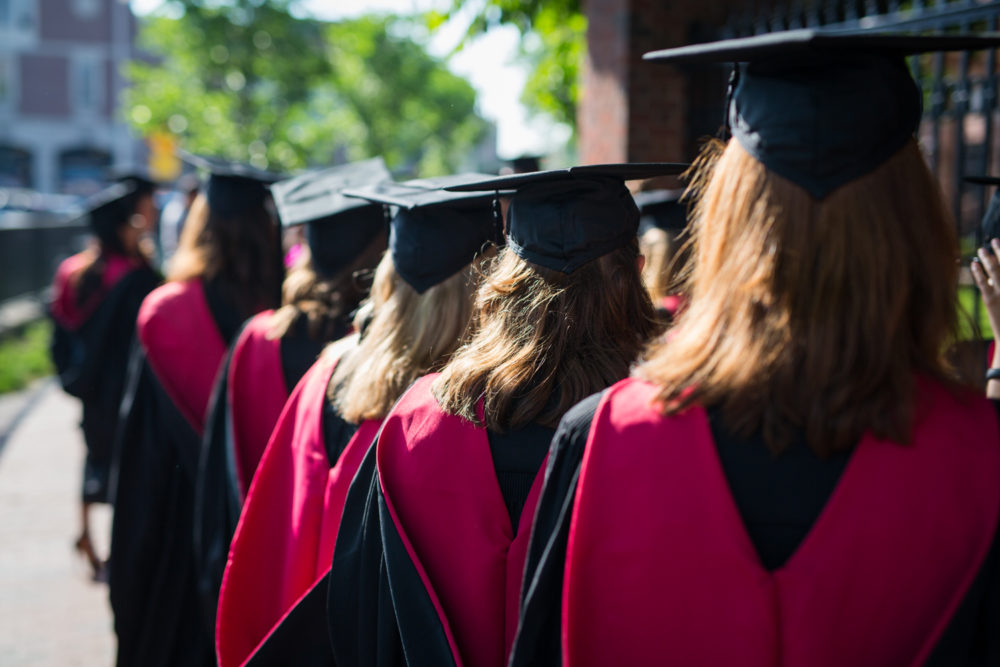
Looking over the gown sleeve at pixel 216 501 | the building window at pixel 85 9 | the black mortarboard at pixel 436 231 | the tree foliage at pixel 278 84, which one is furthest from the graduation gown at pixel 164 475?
the building window at pixel 85 9

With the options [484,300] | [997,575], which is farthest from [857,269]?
[484,300]

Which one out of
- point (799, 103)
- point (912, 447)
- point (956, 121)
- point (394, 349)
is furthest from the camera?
point (956, 121)

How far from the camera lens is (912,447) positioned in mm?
1263

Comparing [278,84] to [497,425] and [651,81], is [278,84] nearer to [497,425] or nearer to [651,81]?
[651,81]

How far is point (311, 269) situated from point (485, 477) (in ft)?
4.88

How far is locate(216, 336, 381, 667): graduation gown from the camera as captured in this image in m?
2.36

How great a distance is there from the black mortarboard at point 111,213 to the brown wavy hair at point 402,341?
3.43m

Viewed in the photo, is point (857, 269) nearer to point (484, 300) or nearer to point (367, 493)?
point (484, 300)

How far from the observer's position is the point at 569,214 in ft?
6.07

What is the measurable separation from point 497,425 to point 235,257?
234cm

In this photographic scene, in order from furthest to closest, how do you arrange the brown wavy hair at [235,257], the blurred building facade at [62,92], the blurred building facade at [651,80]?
the blurred building facade at [62,92]
the blurred building facade at [651,80]
the brown wavy hair at [235,257]

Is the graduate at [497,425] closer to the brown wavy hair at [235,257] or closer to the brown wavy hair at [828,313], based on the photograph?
the brown wavy hair at [828,313]

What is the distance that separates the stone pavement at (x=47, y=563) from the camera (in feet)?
14.6

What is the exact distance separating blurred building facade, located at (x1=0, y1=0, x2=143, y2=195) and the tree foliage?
19.6 m
